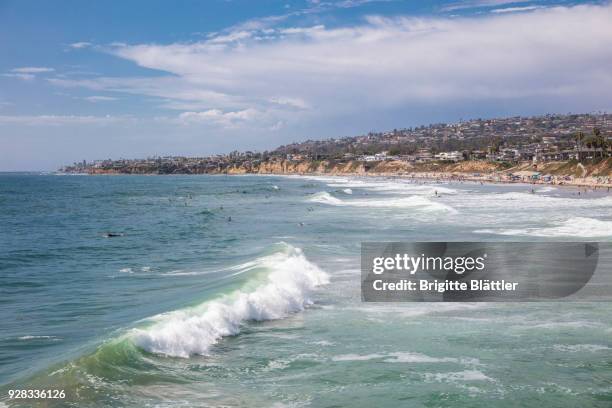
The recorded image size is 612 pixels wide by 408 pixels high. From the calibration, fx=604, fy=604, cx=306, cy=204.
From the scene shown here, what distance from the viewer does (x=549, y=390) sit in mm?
10070

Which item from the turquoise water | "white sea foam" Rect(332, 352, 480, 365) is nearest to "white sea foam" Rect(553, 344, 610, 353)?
the turquoise water

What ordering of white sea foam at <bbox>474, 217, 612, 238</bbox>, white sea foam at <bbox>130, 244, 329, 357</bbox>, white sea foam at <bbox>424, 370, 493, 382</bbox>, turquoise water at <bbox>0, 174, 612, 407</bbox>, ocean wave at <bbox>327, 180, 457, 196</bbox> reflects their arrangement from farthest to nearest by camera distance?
1. ocean wave at <bbox>327, 180, 457, 196</bbox>
2. white sea foam at <bbox>474, 217, 612, 238</bbox>
3. white sea foam at <bbox>130, 244, 329, 357</bbox>
4. white sea foam at <bbox>424, 370, 493, 382</bbox>
5. turquoise water at <bbox>0, 174, 612, 407</bbox>

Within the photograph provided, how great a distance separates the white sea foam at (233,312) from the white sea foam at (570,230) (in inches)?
595

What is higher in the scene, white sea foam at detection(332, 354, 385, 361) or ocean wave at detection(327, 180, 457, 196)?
ocean wave at detection(327, 180, 457, 196)

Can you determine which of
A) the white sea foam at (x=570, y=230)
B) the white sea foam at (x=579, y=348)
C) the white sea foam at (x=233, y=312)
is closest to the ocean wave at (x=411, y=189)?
the white sea foam at (x=570, y=230)

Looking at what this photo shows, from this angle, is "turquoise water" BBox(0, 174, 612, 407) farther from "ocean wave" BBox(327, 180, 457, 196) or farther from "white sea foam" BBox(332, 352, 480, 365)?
"ocean wave" BBox(327, 180, 457, 196)

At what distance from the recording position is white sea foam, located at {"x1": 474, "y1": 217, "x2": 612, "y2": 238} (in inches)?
1238

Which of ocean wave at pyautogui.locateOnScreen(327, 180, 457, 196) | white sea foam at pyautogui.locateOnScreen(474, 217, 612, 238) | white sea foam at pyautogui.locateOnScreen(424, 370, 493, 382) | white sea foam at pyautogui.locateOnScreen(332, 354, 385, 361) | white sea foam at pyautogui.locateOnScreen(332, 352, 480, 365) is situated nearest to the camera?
white sea foam at pyautogui.locateOnScreen(424, 370, 493, 382)

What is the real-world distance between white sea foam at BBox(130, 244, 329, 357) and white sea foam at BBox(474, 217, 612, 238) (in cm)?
1512

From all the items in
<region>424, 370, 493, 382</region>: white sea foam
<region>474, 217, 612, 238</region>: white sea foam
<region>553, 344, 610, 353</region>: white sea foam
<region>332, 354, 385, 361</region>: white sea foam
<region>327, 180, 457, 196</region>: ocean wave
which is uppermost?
<region>327, 180, 457, 196</region>: ocean wave

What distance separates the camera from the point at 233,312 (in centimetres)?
1539

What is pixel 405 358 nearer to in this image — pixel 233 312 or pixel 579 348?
pixel 579 348

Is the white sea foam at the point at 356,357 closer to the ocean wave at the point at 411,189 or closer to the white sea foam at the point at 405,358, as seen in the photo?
the white sea foam at the point at 405,358

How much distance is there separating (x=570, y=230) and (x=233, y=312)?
79.7 ft
